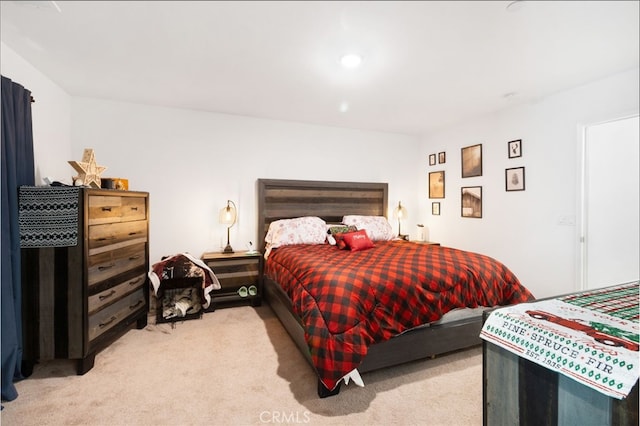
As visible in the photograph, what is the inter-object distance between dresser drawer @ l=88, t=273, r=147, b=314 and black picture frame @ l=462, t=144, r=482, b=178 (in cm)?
426

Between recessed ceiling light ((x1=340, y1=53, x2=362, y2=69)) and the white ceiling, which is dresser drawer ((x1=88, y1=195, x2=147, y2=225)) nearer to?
the white ceiling

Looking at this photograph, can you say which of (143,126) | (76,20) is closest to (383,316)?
(76,20)

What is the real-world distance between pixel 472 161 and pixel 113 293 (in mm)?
4448

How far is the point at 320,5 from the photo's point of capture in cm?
175

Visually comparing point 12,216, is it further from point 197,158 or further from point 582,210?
point 582,210

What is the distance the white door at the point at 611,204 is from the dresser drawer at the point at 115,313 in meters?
4.42

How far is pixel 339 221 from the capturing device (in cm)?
434

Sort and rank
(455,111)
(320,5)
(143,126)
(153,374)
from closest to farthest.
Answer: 1. (320,5)
2. (153,374)
3. (143,126)
4. (455,111)

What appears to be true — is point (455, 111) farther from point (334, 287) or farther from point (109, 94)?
point (109, 94)

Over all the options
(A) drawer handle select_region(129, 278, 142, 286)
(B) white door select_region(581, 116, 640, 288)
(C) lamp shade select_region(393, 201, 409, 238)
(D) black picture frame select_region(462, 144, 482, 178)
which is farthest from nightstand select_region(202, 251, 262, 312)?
(B) white door select_region(581, 116, 640, 288)

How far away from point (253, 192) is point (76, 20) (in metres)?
2.37

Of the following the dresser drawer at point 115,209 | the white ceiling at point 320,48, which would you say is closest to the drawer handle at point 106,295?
the dresser drawer at point 115,209

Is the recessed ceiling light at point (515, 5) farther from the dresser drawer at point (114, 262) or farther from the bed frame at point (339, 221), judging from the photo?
the dresser drawer at point (114, 262)

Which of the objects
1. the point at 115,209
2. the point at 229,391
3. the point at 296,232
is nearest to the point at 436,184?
the point at 296,232
